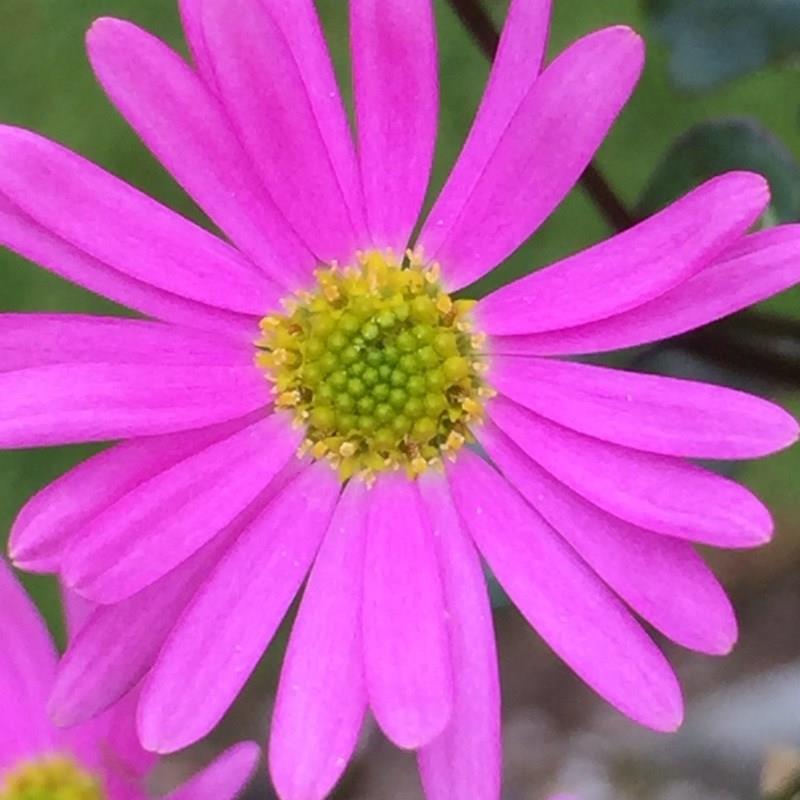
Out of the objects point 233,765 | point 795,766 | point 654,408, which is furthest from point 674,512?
point 795,766

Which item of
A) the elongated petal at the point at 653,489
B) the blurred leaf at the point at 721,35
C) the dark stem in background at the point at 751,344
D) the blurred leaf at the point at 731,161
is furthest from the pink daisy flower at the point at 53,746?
the blurred leaf at the point at 721,35

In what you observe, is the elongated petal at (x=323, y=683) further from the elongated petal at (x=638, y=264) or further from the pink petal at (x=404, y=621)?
the elongated petal at (x=638, y=264)

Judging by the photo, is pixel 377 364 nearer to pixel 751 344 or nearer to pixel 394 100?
pixel 394 100

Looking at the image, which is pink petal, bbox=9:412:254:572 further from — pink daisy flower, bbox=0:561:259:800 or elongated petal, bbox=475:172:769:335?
elongated petal, bbox=475:172:769:335

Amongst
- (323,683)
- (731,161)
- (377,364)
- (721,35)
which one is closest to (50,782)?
(323,683)

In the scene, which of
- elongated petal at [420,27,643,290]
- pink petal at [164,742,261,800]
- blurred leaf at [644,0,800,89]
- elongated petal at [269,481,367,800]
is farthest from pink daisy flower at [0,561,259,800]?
blurred leaf at [644,0,800,89]

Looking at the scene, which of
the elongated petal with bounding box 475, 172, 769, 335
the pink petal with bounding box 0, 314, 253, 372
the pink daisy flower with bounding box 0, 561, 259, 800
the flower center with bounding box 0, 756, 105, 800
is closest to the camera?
the elongated petal with bounding box 475, 172, 769, 335
